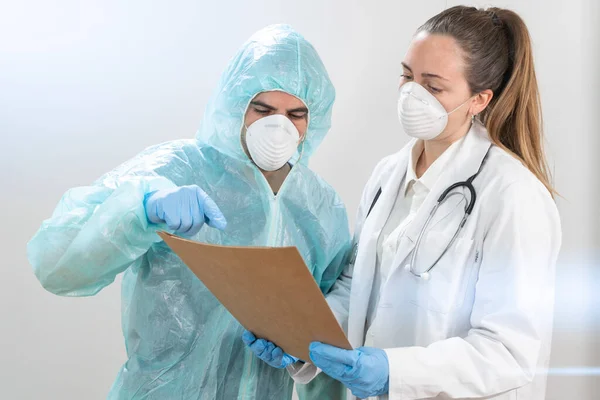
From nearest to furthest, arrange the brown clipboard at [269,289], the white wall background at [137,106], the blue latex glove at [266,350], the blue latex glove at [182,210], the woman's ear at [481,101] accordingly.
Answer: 1. the brown clipboard at [269,289]
2. the blue latex glove at [182,210]
3. the blue latex glove at [266,350]
4. the woman's ear at [481,101]
5. the white wall background at [137,106]

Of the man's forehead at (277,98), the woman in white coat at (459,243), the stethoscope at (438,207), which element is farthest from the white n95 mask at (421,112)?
the man's forehead at (277,98)

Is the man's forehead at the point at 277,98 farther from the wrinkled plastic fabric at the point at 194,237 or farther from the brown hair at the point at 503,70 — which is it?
the brown hair at the point at 503,70

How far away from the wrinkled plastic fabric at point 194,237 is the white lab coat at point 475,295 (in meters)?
0.19

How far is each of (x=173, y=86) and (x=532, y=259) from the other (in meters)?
1.50

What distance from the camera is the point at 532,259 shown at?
1.33m

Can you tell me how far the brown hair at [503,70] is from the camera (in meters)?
1.48

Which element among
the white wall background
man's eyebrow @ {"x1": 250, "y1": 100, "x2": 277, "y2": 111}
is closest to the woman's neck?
man's eyebrow @ {"x1": 250, "y1": 100, "x2": 277, "y2": 111}

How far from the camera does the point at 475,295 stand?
1.37m

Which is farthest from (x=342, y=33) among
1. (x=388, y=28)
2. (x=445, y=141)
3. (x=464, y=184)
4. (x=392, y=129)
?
(x=464, y=184)

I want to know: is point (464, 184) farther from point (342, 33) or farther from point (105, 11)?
point (105, 11)

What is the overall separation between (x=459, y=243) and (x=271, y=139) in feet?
1.50

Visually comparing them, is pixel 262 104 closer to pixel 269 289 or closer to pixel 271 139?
pixel 271 139

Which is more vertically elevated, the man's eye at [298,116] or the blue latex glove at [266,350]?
the man's eye at [298,116]

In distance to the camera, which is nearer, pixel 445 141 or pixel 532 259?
pixel 532 259
